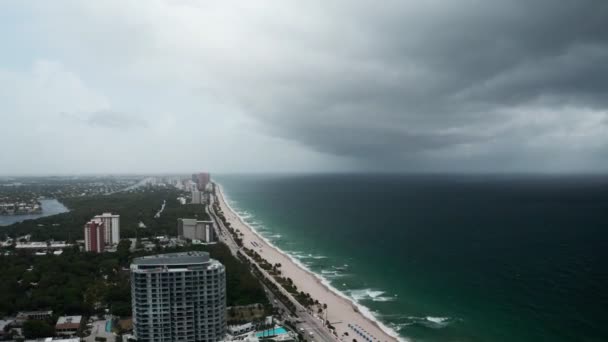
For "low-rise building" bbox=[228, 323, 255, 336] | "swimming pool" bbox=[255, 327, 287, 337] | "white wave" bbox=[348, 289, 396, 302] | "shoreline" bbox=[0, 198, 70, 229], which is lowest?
"white wave" bbox=[348, 289, 396, 302]

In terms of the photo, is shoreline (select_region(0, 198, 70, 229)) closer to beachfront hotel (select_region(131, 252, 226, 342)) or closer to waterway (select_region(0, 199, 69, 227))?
waterway (select_region(0, 199, 69, 227))

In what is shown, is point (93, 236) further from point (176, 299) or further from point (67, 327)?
point (176, 299)

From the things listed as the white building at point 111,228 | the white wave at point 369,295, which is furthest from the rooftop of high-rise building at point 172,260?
the white building at point 111,228

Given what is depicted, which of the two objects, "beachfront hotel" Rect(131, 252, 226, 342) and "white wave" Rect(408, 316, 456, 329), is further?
"white wave" Rect(408, 316, 456, 329)

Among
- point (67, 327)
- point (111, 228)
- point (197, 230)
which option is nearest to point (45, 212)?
point (111, 228)

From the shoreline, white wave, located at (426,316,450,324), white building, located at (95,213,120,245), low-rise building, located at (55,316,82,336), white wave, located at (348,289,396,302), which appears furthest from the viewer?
the shoreline

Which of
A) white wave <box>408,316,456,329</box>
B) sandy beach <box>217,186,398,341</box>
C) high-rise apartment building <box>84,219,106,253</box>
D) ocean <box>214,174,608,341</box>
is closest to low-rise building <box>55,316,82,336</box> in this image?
sandy beach <box>217,186,398,341</box>
